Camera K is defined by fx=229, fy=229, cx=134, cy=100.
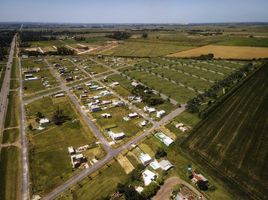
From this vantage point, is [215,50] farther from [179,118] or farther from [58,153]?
[58,153]

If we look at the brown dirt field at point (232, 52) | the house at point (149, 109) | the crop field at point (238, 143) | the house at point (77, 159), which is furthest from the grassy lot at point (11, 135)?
the brown dirt field at point (232, 52)

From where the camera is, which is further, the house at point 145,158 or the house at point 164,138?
the house at point 164,138

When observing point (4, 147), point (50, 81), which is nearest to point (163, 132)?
point (4, 147)

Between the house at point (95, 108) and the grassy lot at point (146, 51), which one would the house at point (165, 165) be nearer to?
the house at point (95, 108)

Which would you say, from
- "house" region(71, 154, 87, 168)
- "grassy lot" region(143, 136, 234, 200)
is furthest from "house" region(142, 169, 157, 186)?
"house" region(71, 154, 87, 168)

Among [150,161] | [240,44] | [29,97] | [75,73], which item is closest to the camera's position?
[150,161]

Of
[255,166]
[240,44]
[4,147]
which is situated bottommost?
[4,147]
